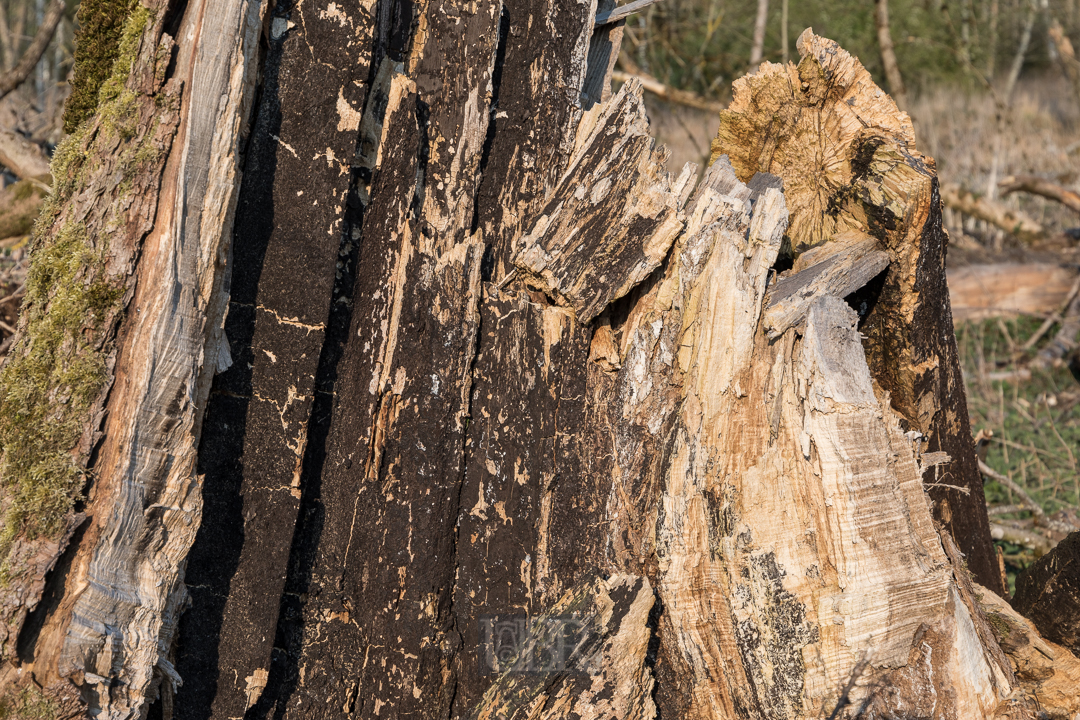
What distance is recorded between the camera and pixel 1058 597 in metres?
2.42

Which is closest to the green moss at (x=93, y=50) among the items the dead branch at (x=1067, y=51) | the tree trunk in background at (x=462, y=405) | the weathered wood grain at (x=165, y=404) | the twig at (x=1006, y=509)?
the tree trunk in background at (x=462, y=405)

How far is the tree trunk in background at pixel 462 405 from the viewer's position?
5.48 ft

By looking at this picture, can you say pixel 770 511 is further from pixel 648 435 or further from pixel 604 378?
pixel 604 378

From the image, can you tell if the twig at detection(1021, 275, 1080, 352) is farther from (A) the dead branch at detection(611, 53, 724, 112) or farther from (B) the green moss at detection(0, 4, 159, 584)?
(B) the green moss at detection(0, 4, 159, 584)

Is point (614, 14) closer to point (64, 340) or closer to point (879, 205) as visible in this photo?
point (879, 205)

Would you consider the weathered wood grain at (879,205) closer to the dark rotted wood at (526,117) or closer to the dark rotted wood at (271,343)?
the dark rotted wood at (526,117)

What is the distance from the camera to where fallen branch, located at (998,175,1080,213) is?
7953 mm

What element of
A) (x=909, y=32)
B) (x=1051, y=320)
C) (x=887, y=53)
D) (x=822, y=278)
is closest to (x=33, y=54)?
(x=822, y=278)

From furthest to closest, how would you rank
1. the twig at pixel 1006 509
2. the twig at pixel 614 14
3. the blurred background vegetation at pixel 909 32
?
the blurred background vegetation at pixel 909 32 < the twig at pixel 1006 509 < the twig at pixel 614 14

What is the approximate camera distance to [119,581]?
1615mm

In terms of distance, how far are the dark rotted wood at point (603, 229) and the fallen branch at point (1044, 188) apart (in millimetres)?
7884

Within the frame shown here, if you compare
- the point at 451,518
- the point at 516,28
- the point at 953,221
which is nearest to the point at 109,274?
the point at 451,518

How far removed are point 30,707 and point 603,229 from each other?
1795 millimetres

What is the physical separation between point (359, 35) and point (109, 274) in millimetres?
895
